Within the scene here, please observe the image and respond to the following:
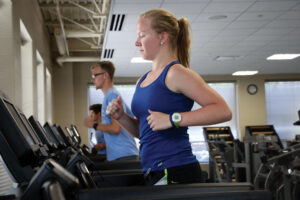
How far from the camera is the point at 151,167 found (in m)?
1.41

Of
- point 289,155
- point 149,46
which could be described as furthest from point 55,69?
point 149,46

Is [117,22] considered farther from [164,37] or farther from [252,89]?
[252,89]

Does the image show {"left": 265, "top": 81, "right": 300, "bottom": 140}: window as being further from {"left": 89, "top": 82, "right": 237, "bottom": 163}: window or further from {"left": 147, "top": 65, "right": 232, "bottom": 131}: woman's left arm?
{"left": 147, "top": 65, "right": 232, "bottom": 131}: woman's left arm

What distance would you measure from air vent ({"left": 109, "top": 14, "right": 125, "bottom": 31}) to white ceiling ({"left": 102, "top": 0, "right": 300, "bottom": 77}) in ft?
0.26

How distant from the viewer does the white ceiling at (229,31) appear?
5.11 metres

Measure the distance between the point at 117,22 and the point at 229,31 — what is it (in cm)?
184

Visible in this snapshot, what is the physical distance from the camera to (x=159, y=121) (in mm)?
1324

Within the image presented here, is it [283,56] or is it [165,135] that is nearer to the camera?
[165,135]

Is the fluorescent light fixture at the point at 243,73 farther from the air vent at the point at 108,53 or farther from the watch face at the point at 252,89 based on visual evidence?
the air vent at the point at 108,53

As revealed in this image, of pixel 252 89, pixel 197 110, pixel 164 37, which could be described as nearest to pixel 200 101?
pixel 197 110

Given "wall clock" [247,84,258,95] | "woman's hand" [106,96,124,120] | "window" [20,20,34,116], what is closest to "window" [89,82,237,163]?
"wall clock" [247,84,258,95]

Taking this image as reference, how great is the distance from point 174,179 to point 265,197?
12.2 inches

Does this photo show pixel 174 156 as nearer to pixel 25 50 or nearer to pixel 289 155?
pixel 289 155

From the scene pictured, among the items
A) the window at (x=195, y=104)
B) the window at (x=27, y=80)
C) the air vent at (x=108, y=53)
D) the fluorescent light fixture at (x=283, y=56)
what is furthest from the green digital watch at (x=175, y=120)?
the window at (x=195, y=104)
